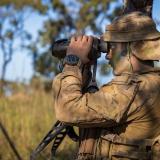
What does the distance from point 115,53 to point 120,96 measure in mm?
313

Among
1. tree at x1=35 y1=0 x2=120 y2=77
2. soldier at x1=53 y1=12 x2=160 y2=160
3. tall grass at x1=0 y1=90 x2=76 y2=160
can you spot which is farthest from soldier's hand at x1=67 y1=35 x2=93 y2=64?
tree at x1=35 y1=0 x2=120 y2=77

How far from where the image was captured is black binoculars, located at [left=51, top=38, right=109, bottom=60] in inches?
147

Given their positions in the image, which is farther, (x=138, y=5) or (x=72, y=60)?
(x=138, y=5)

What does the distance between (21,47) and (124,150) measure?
28180mm

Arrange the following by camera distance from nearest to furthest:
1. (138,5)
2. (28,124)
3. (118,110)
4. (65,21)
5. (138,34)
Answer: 1. (118,110)
2. (138,34)
3. (138,5)
4. (28,124)
5. (65,21)

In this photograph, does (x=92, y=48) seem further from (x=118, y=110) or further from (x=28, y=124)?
(x=28, y=124)

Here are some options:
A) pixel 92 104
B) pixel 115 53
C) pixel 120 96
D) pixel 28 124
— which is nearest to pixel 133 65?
pixel 115 53

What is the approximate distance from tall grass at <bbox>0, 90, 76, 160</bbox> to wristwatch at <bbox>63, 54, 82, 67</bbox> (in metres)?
3.17

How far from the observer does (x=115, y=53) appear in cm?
370

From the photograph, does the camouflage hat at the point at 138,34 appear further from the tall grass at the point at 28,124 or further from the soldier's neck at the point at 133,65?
the tall grass at the point at 28,124

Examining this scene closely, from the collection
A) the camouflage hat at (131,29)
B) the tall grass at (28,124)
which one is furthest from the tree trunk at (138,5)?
the tall grass at (28,124)

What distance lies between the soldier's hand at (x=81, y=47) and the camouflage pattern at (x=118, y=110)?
0.10m

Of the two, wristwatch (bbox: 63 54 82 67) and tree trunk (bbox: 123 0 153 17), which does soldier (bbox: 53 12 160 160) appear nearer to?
wristwatch (bbox: 63 54 82 67)

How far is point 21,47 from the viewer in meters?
31.5
